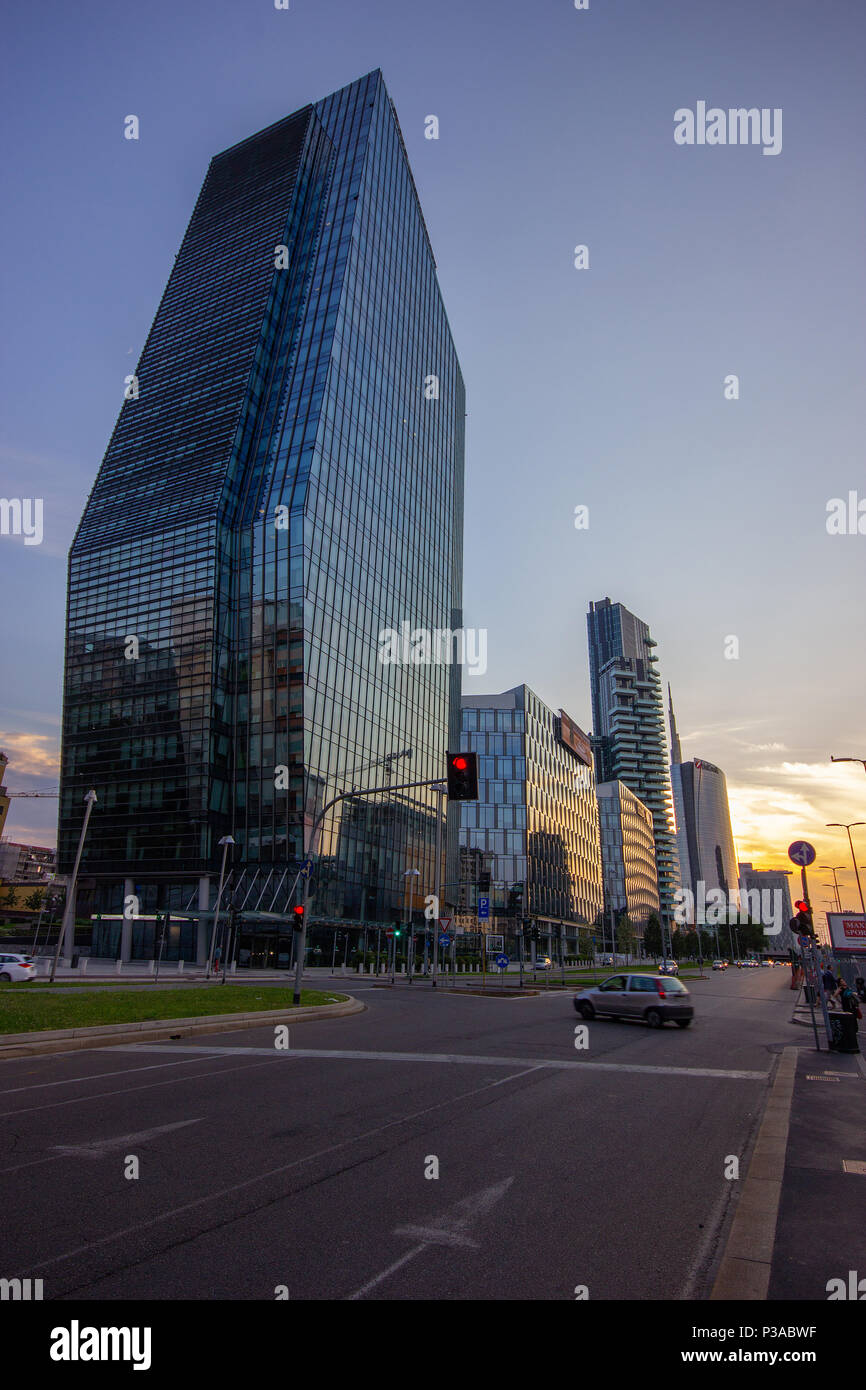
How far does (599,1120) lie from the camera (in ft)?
30.4

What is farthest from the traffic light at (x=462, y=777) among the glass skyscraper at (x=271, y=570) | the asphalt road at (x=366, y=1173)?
the glass skyscraper at (x=271, y=570)

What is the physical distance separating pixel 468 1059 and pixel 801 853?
878 cm

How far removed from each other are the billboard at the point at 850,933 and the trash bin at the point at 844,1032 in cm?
2052

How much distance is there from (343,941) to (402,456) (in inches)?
2022

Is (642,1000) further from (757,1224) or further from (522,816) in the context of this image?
(522,816)

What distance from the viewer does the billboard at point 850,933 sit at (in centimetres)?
3494

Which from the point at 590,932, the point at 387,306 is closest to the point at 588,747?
the point at 590,932

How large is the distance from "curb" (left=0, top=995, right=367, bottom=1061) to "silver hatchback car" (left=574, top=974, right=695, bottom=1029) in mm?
8059

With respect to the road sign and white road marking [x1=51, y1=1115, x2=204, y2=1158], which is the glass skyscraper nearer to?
the road sign

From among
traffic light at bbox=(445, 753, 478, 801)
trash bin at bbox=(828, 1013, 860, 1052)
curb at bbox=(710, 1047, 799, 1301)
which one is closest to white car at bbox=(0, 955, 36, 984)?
traffic light at bbox=(445, 753, 478, 801)

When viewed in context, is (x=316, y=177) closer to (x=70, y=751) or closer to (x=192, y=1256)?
(x=70, y=751)

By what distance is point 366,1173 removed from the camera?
22.3ft

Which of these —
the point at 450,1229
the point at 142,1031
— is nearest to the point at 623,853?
the point at 142,1031

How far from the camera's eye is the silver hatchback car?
21.8 m
